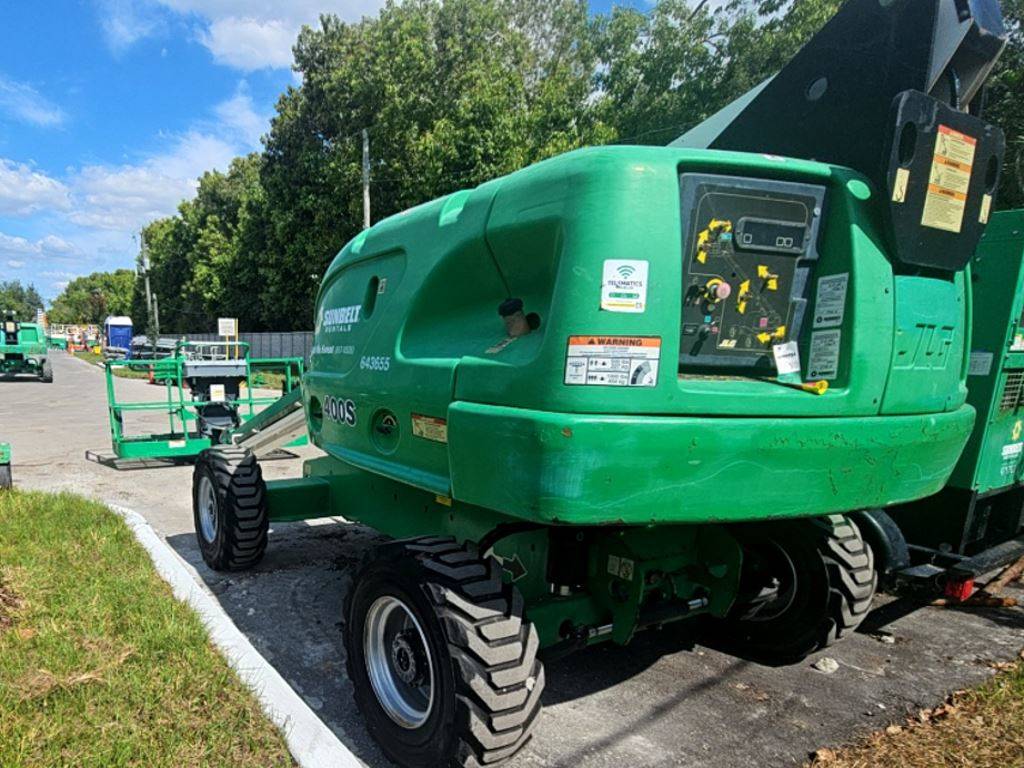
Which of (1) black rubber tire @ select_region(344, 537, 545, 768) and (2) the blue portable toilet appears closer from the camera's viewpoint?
(1) black rubber tire @ select_region(344, 537, 545, 768)

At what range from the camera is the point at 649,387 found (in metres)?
2.18

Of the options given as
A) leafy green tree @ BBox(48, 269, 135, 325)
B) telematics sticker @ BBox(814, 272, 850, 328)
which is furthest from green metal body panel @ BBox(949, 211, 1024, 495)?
leafy green tree @ BBox(48, 269, 135, 325)

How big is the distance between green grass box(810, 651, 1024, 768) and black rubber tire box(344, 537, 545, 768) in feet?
4.64

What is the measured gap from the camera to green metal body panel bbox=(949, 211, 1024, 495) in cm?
426

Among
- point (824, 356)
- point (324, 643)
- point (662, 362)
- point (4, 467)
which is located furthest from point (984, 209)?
point (4, 467)

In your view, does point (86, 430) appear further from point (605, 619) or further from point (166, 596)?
point (605, 619)

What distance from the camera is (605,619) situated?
3.09 meters

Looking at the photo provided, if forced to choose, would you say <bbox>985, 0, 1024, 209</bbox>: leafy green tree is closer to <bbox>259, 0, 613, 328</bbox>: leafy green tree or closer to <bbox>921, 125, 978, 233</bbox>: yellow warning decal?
<bbox>259, 0, 613, 328</bbox>: leafy green tree

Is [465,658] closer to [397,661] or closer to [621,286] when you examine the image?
[397,661]

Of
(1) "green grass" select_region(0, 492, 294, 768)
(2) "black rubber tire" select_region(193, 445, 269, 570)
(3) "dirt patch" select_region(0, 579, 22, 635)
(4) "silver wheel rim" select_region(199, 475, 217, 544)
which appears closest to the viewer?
(1) "green grass" select_region(0, 492, 294, 768)

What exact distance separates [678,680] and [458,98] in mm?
22822

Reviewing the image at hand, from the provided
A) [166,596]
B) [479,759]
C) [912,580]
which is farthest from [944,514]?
[166,596]

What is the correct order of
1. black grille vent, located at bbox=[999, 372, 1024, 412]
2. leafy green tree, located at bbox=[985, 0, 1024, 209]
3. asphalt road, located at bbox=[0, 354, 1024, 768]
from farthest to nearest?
leafy green tree, located at bbox=[985, 0, 1024, 209] < black grille vent, located at bbox=[999, 372, 1024, 412] < asphalt road, located at bbox=[0, 354, 1024, 768]

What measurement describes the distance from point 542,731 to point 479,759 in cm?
80
